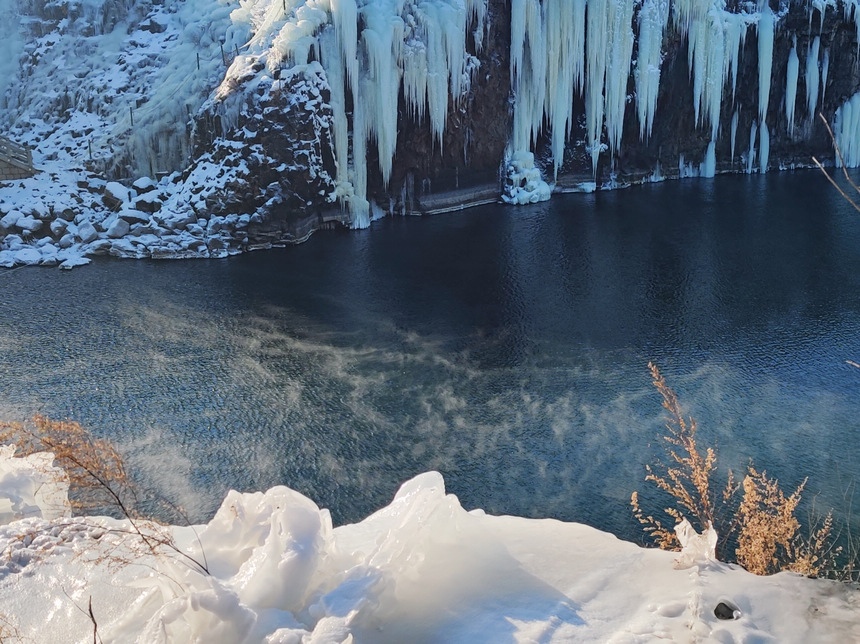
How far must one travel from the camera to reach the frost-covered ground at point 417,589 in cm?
493

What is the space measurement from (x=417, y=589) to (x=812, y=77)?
37742 millimetres

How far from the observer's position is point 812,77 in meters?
35.8

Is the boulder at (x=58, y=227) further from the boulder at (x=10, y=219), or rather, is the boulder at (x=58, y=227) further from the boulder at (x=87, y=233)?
the boulder at (x=10, y=219)

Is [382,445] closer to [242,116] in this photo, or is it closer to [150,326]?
[150,326]

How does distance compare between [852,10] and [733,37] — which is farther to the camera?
[852,10]

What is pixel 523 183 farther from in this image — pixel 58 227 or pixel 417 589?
pixel 417 589

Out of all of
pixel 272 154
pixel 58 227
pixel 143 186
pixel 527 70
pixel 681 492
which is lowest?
pixel 681 492

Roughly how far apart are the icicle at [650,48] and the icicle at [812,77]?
25.7 ft

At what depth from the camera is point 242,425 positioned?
1365 centimetres

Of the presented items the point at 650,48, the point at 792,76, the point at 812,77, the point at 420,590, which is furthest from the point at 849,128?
the point at 420,590

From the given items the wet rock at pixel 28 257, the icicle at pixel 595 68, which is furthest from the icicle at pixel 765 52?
the wet rock at pixel 28 257

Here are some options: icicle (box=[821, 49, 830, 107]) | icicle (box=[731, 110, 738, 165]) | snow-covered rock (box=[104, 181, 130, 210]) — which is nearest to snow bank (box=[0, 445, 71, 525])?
snow-covered rock (box=[104, 181, 130, 210])

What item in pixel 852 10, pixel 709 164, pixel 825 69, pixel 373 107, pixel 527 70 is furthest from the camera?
pixel 709 164

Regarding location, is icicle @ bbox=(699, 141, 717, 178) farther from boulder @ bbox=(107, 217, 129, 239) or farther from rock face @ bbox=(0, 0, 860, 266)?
boulder @ bbox=(107, 217, 129, 239)
